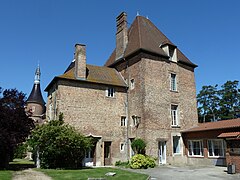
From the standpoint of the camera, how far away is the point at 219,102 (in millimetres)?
50844

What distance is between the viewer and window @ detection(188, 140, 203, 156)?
20.9m

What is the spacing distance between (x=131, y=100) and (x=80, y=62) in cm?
585

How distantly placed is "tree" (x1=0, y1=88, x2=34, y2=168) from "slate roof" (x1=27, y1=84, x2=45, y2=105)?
983 inches

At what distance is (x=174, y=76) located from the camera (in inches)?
930

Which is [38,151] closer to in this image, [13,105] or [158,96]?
[13,105]

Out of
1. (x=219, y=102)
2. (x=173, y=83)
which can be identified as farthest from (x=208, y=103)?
(x=173, y=83)

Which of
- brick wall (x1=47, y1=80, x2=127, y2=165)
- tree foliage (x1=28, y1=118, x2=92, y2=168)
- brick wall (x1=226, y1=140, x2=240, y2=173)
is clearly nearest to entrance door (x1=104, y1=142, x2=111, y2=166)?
brick wall (x1=47, y1=80, x2=127, y2=165)

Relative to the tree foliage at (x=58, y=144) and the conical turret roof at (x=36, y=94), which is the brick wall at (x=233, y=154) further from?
the conical turret roof at (x=36, y=94)

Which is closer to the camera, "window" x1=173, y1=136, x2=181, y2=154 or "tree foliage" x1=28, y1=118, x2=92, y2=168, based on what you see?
"tree foliage" x1=28, y1=118, x2=92, y2=168

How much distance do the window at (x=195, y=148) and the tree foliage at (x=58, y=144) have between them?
9667 millimetres

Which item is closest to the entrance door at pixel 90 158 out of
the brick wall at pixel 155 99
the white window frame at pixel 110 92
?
the brick wall at pixel 155 99

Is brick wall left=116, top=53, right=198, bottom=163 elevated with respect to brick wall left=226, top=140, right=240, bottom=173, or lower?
elevated

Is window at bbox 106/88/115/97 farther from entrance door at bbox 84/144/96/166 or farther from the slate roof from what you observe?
the slate roof

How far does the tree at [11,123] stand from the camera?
15305mm
